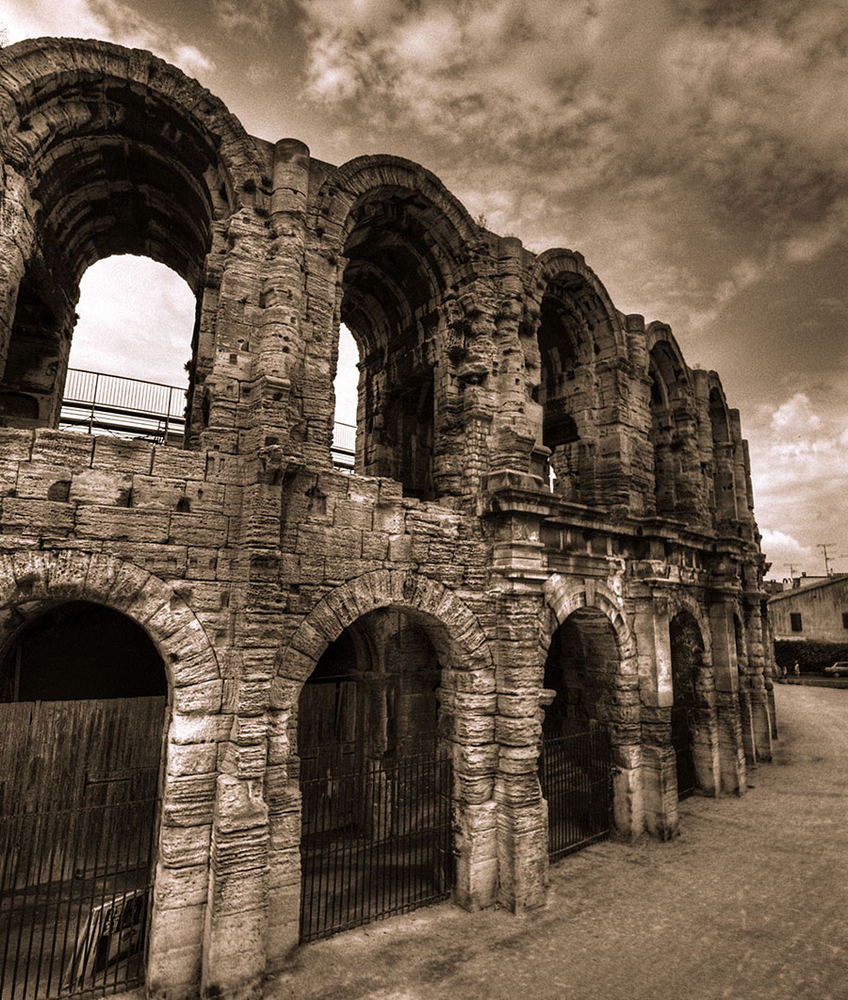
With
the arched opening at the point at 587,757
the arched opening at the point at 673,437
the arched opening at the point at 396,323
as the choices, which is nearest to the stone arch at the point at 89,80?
the arched opening at the point at 396,323

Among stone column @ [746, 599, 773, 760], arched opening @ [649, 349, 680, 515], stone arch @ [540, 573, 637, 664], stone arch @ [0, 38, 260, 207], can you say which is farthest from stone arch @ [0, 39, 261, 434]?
stone column @ [746, 599, 773, 760]

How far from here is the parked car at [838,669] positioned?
31.9 m

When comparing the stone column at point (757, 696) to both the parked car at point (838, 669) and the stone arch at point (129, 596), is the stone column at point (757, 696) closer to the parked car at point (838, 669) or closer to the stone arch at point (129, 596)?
the stone arch at point (129, 596)

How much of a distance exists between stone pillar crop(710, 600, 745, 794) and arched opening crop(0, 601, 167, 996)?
39.8ft

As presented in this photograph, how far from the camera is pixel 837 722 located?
69.7ft

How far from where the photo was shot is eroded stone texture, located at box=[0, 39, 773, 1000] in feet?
21.6

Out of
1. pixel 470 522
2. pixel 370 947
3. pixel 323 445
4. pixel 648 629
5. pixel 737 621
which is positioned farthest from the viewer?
pixel 737 621

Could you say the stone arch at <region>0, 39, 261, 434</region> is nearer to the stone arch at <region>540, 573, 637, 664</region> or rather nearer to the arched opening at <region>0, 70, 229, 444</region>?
the arched opening at <region>0, 70, 229, 444</region>

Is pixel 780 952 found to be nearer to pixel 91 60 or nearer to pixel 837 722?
pixel 91 60

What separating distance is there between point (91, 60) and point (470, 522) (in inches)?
312

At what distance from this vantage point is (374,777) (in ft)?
32.9

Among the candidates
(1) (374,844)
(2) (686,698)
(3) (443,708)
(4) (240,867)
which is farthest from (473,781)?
(2) (686,698)

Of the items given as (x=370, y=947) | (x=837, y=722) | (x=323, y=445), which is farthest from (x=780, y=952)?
(x=837, y=722)

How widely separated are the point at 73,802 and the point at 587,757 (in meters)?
8.30
